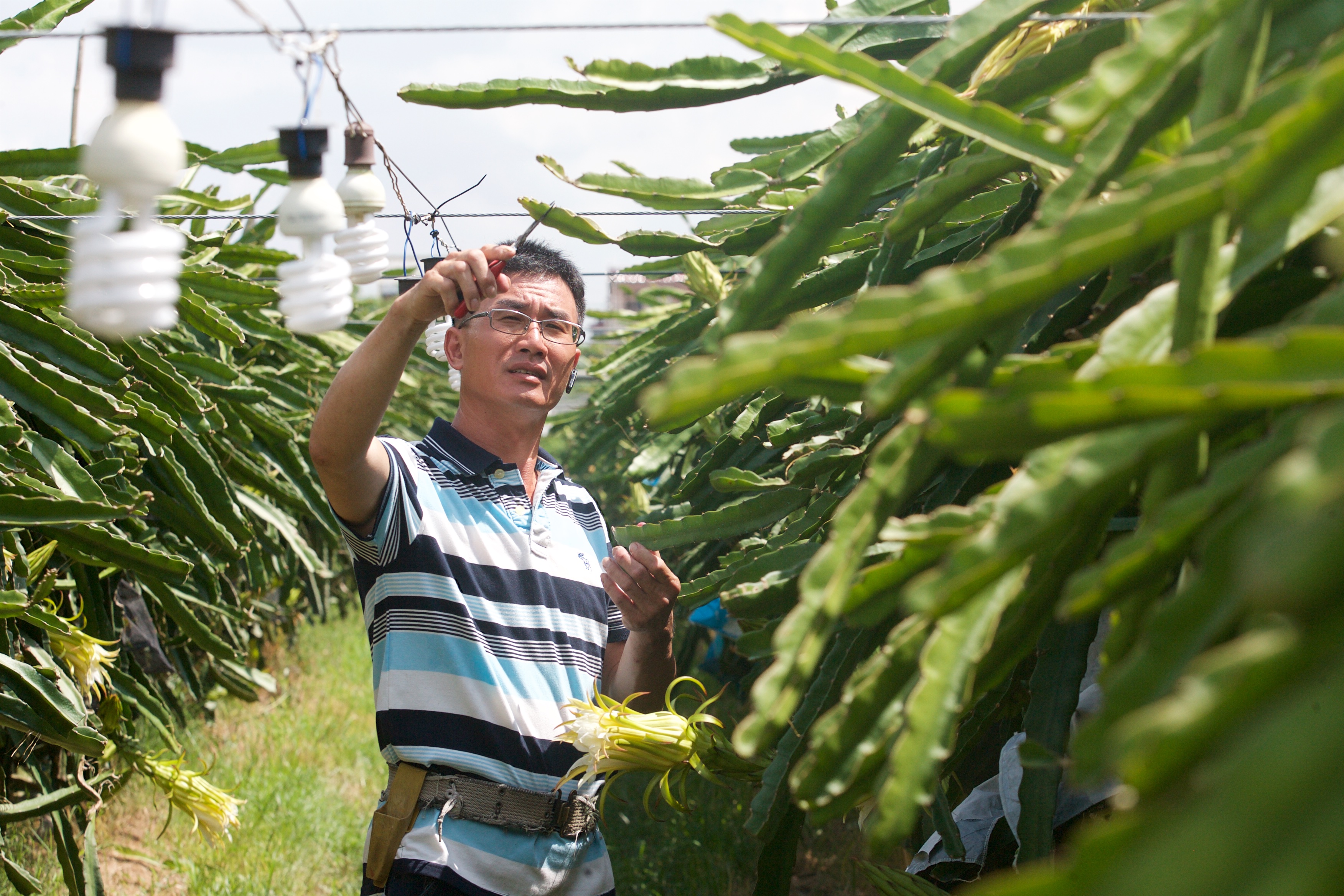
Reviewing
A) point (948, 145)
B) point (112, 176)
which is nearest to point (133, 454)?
point (112, 176)

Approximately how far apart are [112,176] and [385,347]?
0.77 metres

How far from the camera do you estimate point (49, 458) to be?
2420mm

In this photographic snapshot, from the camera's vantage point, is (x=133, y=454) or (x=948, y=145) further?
(x=133, y=454)

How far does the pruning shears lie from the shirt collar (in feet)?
1.64

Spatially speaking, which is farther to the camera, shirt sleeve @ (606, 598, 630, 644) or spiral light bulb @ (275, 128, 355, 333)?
shirt sleeve @ (606, 598, 630, 644)

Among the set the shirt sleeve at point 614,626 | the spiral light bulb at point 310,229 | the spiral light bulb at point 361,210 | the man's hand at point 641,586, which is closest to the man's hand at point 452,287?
the spiral light bulb at point 361,210

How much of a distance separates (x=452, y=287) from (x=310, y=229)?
1.37 ft

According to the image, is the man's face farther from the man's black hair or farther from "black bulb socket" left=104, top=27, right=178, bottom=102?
"black bulb socket" left=104, top=27, right=178, bottom=102

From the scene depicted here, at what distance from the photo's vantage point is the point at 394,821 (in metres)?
2.12

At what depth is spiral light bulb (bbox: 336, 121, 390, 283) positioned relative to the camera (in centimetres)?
164

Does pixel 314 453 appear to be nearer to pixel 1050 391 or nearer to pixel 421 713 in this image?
pixel 421 713

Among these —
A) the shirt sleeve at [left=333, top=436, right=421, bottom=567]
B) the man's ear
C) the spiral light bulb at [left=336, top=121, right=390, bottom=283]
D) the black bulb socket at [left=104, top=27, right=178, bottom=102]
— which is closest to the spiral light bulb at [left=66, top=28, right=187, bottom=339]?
the black bulb socket at [left=104, top=27, right=178, bottom=102]

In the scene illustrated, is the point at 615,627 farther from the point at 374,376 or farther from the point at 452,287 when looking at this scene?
the point at 452,287

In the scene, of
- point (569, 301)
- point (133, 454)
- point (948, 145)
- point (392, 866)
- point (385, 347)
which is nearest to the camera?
point (948, 145)
